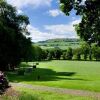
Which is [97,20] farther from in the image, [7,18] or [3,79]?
[7,18]

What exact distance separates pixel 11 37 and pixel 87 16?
1466 inches

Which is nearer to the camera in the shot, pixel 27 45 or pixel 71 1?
pixel 71 1

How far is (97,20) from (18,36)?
153 ft

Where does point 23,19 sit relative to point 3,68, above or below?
above

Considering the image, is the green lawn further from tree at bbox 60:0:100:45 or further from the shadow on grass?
tree at bbox 60:0:100:45

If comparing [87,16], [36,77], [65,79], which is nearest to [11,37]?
[36,77]

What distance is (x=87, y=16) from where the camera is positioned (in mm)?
27281

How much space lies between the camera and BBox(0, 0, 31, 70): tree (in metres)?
62.8

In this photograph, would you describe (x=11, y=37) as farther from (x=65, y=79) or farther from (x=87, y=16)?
(x=87, y=16)

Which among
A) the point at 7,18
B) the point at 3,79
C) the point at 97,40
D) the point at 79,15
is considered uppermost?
the point at 7,18

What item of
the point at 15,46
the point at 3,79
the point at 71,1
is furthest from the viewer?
the point at 15,46

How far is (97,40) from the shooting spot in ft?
→ 94.3

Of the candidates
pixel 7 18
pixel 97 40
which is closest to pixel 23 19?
pixel 7 18

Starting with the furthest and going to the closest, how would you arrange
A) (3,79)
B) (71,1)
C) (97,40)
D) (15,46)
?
1. (15,46)
2. (97,40)
3. (71,1)
4. (3,79)
